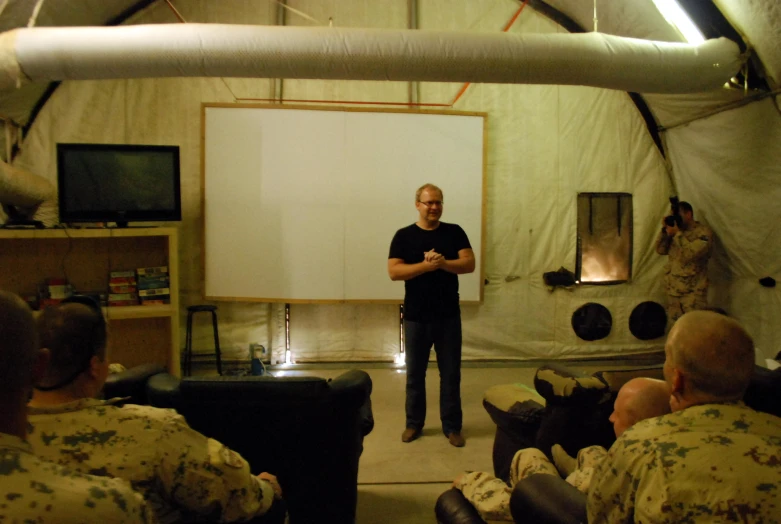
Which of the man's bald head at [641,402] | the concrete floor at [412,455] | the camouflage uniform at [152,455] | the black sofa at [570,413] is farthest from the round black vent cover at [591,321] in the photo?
the camouflage uniform at [152,455]

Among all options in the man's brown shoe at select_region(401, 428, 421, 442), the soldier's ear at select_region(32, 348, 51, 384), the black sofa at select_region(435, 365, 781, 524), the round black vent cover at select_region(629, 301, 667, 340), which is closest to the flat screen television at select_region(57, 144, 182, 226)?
the man's brown shoe at select_region(401, 428, 421, 442)

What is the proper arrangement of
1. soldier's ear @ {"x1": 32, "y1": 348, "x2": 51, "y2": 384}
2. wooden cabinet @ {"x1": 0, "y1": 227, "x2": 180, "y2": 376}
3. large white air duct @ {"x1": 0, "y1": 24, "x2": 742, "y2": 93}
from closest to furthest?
soldier's ear @ {"x1": 32, "y1": 348, "x2": 51, "y2": 384}, large white air duct @ {"x1": 0, "y1": 24, "x2": 742, "y2": 93}, wooden cabinet @ {"x1": 0, "y1": 227, "x2": 180, "y2": 376}

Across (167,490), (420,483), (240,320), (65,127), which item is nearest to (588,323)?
(420,483)

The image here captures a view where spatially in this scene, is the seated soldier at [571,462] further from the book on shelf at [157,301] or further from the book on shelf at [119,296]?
the book on shelf at [119,296]

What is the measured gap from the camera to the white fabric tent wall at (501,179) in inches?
169

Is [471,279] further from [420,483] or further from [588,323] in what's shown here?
[420,483]

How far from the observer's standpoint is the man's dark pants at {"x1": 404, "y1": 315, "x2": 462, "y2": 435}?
285cm

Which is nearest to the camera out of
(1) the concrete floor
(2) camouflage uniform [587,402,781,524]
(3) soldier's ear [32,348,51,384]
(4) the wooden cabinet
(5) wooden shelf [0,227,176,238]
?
(3) soldier's ear [32,348,51,384]

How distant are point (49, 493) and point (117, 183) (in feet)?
11.5

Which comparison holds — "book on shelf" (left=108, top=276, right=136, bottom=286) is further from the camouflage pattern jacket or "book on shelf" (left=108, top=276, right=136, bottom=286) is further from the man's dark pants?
the camouflage pattern jacket

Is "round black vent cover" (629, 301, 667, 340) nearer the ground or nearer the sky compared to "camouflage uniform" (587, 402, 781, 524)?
nearer the ground

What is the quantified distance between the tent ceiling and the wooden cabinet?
1139 millimetres

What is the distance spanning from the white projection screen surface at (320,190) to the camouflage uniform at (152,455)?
3049 mm

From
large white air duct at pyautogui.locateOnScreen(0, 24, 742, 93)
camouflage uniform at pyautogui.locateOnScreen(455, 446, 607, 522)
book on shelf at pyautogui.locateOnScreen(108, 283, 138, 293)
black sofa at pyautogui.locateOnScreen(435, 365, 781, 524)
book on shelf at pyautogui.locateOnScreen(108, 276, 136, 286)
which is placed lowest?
camouflage uniform at pyautogui.locateOnScreen(455, 446, 607, 522)
